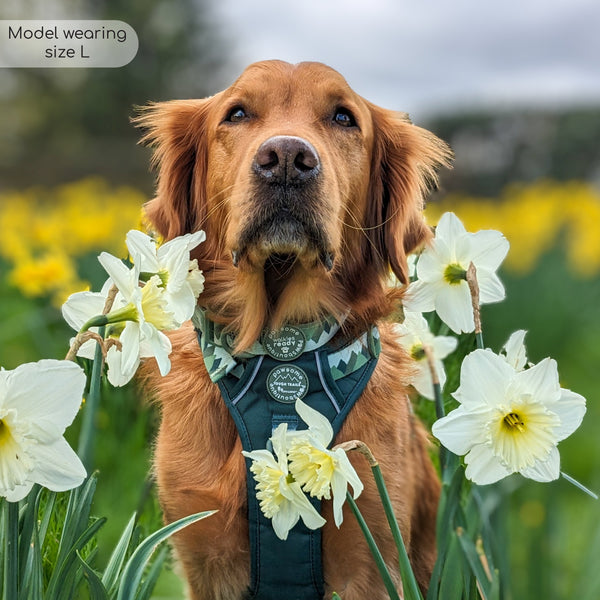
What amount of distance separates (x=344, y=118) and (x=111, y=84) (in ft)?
41.5

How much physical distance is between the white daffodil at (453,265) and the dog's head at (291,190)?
33cm

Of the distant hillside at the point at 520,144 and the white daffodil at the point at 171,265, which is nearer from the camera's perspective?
the white daffodil at the point at 171,265

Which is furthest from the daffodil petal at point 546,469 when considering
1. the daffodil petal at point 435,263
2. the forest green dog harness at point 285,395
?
the forest green dog harness at point 285,395

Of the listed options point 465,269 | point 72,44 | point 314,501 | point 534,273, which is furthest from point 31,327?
point 534,273

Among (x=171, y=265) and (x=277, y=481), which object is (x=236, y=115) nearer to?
(x=171, y=265)

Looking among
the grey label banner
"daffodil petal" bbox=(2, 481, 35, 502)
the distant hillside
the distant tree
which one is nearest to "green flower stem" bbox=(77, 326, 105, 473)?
"daffodil petal" bbox=(2, 481, 35, 502)

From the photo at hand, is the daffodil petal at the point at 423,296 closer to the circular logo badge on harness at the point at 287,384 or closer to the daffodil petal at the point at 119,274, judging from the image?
the circular logo badge on harness at the point at 287,384

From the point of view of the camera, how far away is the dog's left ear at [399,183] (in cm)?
222

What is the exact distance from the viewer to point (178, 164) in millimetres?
2361

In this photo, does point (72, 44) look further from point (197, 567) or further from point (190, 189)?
point (197, 567)

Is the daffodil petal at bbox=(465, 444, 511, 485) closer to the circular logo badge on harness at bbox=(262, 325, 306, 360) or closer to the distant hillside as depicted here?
the circular logo badge on harness at bbox=(262, 325, 306, 360)

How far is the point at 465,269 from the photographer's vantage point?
172 cm

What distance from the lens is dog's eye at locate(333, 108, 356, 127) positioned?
2.14 metres

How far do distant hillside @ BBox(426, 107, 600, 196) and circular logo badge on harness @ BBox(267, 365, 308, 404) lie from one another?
8.52 metres
